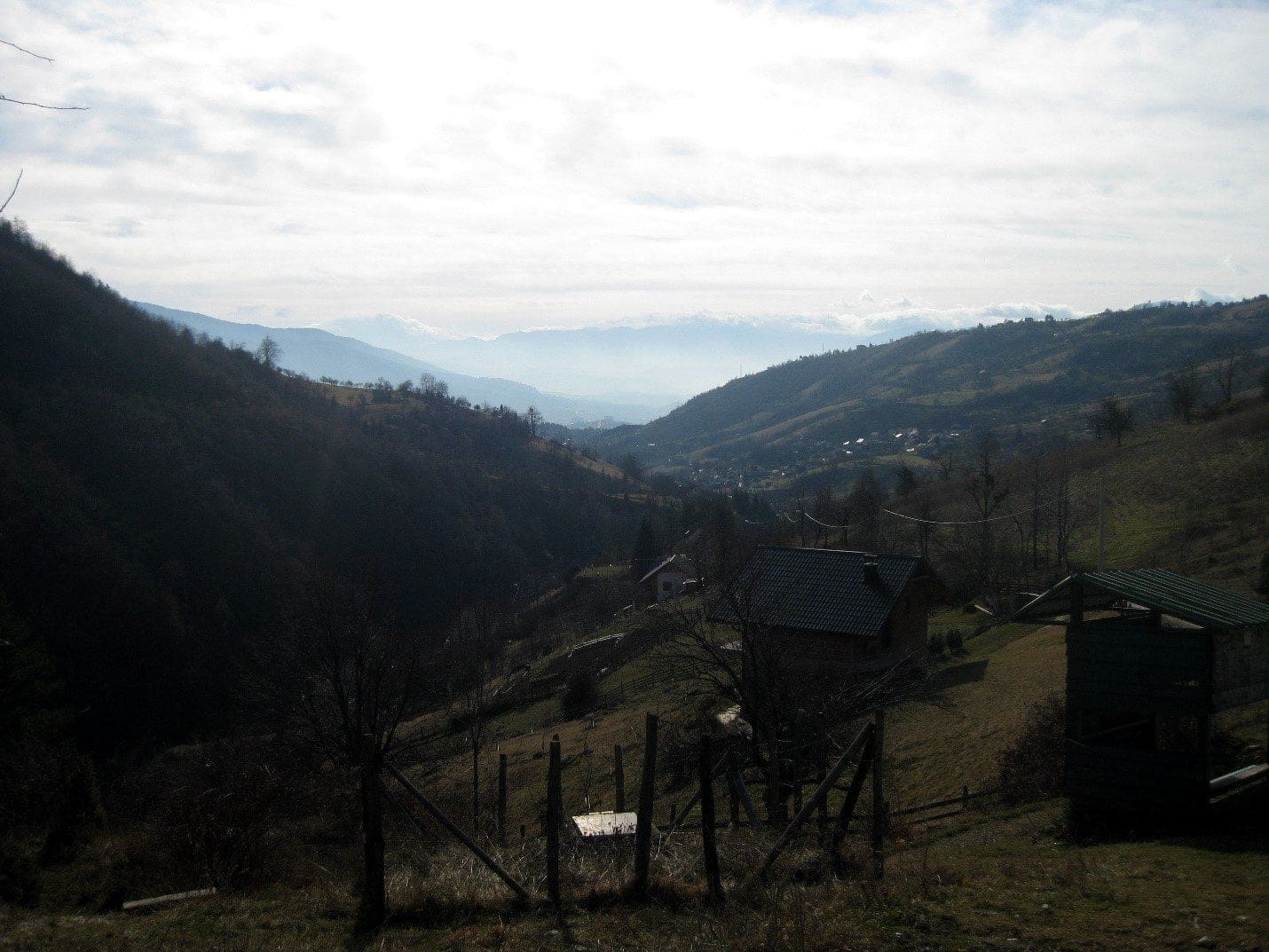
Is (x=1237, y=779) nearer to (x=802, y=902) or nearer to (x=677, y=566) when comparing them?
(x=802, y=902)

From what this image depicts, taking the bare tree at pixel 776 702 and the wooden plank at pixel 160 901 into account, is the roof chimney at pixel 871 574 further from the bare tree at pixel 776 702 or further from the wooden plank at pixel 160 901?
the wooden plank at pixel 160 901

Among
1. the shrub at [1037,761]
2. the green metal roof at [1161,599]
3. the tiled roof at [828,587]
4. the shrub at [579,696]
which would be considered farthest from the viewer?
the shrub at [579,696]

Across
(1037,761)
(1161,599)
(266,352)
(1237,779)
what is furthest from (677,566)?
(266,352)

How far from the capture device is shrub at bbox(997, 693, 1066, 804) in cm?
1220

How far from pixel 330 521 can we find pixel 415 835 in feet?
262

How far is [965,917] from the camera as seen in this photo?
6320 millimetres

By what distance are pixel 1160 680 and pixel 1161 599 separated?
3.13 feet

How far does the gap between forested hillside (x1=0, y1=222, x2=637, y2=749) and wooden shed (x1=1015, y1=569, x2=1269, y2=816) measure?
37.6 m

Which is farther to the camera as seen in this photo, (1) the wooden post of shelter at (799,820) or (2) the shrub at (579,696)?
(2) the shrub at (579,696)

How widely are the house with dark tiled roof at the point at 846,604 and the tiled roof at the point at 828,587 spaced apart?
27 mm

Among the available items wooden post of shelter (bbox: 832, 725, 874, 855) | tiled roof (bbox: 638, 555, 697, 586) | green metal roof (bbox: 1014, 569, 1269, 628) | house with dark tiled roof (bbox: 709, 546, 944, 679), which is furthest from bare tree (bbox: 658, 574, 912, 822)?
tiled roof (bbox: 638, 555, 697, 586)

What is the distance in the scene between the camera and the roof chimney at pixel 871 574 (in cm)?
2503

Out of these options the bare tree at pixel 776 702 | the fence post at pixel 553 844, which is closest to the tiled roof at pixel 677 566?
the bare tree at pixel 776 702

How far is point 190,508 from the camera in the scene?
71.8 m
